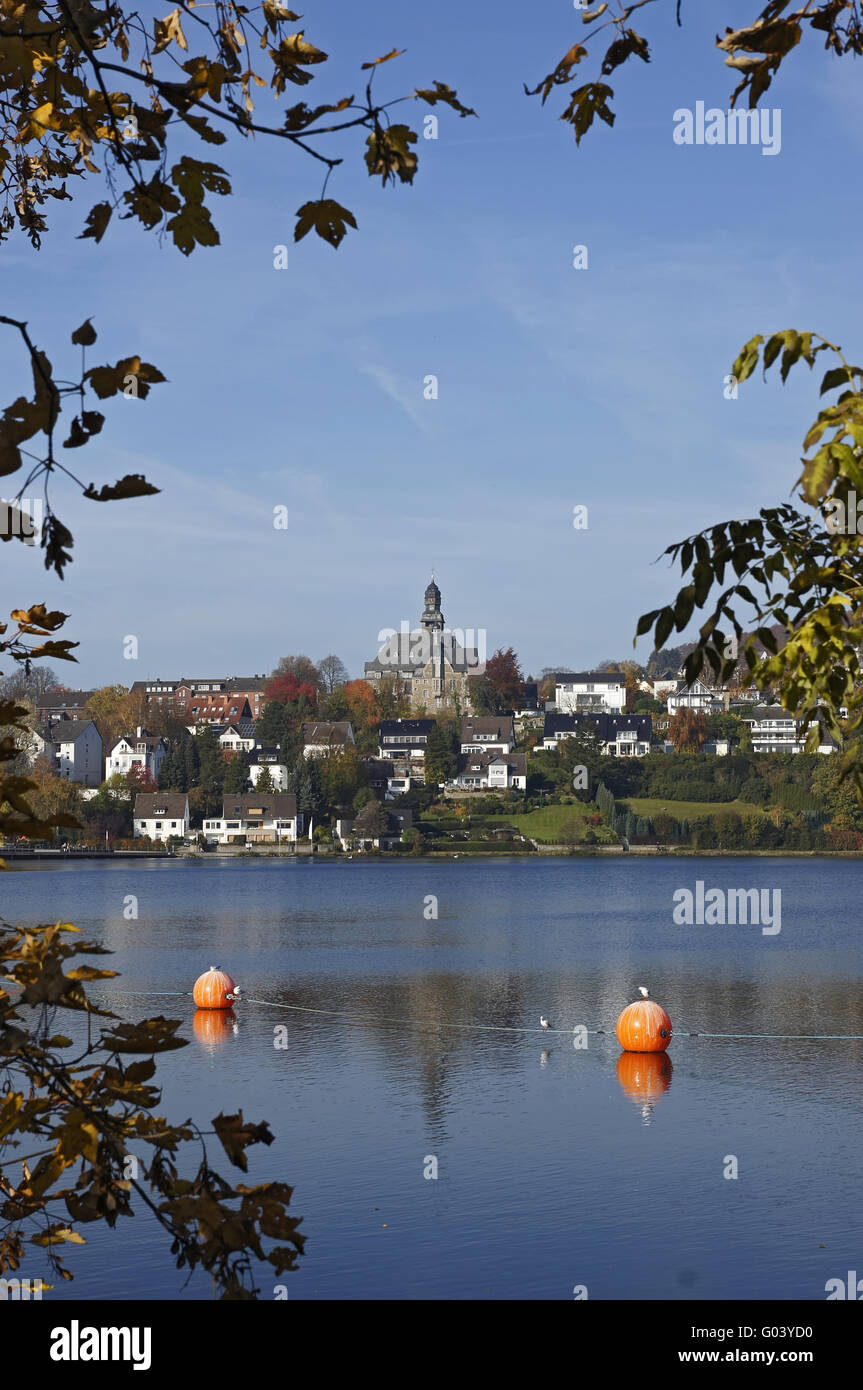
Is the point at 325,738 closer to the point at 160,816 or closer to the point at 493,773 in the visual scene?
the point at 493,773

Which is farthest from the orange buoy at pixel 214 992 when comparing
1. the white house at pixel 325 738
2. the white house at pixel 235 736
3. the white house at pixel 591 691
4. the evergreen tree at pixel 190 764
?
the white house at pixel 591 691

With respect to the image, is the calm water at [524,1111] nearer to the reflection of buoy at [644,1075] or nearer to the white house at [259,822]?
the reflection of buoy at [644,1075]

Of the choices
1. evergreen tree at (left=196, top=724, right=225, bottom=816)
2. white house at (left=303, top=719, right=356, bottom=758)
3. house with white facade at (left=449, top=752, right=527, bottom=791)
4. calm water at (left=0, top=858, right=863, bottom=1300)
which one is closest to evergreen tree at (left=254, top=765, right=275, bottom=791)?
evergreen tree at (left=196, top=724, right=225, bottom=816)

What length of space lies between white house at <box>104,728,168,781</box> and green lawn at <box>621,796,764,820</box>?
46126 millimetres

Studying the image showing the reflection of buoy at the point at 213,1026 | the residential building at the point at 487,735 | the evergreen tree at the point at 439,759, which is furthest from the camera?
the residential building at the point at 487,735

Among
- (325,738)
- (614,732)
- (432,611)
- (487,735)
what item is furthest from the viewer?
(432,611)

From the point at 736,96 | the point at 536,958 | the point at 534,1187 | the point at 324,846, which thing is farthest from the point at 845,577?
the point at 324,846

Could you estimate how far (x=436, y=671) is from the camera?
604ft

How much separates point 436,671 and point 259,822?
66476mm

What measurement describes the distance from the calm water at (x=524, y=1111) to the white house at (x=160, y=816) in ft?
245

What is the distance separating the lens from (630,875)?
288ft

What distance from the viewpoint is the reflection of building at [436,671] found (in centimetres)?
17538

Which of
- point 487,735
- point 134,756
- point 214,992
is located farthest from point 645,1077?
point 487,735
